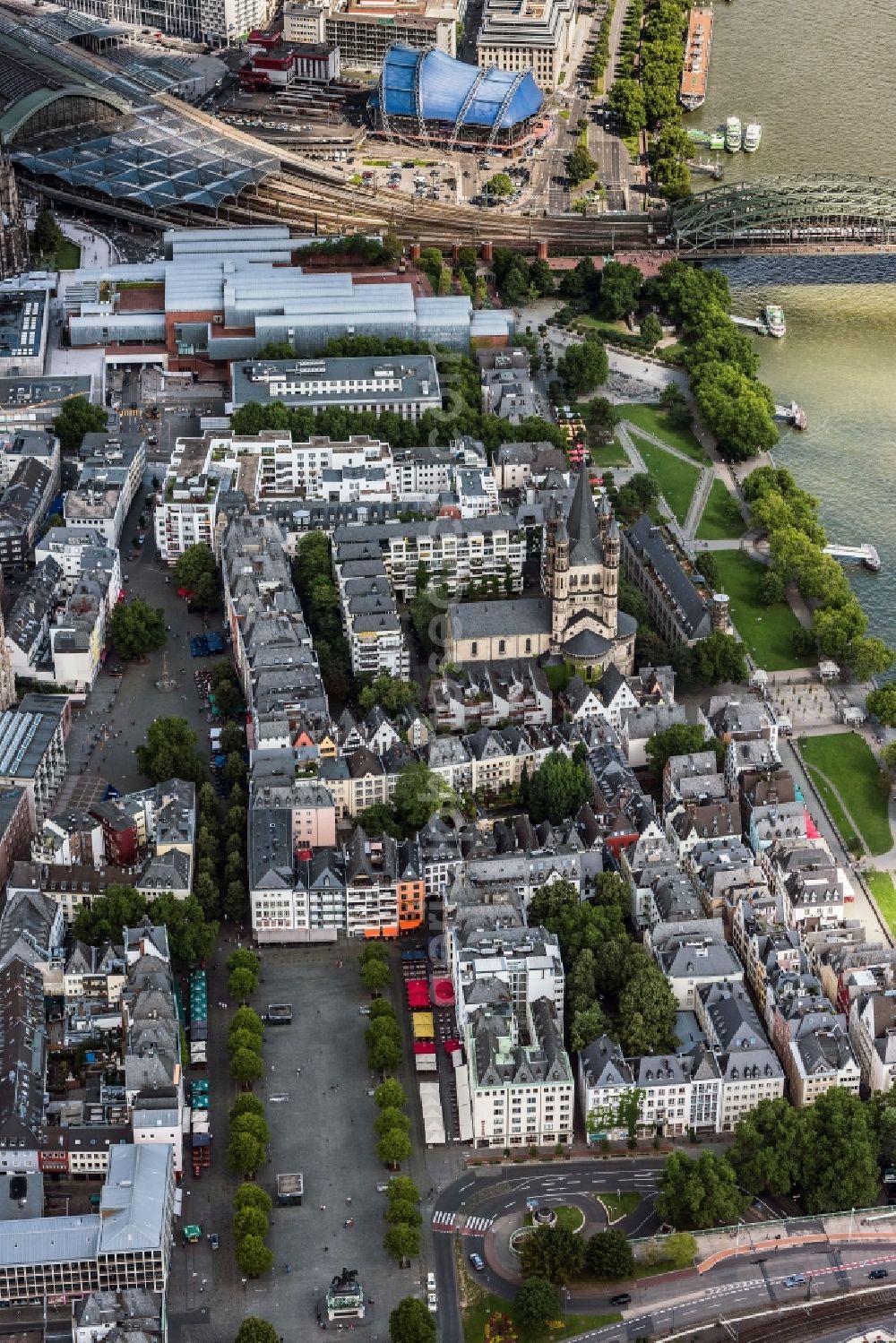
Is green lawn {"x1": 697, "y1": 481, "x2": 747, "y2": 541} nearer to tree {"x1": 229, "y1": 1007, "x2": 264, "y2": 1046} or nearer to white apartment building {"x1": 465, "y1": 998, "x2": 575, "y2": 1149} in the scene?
white apartment building {"x1": 465, "y1": 998, "x2": 575, "y2": 1149}

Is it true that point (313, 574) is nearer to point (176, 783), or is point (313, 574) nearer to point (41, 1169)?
point (176, 783)

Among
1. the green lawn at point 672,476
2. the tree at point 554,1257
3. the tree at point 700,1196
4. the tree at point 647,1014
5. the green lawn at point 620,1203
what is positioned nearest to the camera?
the tree at point 554,1257

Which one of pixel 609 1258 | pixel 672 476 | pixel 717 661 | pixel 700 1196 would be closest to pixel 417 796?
pixel 717 661

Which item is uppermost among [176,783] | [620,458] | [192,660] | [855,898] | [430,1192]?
[620,458]

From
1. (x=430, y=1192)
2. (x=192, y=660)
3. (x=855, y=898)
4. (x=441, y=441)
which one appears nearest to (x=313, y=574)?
(x=192, y=660)

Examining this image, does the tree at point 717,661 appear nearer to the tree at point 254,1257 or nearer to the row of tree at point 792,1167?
the row of tree at point 792,1167

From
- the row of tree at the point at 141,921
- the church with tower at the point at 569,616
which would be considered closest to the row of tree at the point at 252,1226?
the row of tree at the point at 141,921

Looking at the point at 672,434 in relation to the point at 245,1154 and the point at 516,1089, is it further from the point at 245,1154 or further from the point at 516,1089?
the point at 245,1154
